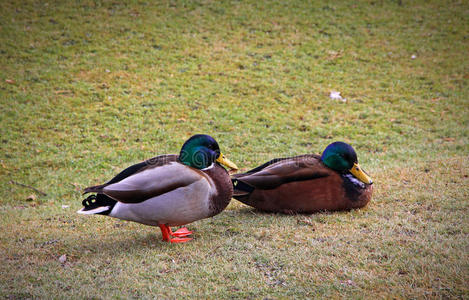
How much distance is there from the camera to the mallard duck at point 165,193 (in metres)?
3.99

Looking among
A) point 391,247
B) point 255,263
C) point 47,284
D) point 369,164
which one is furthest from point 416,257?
point 369,164

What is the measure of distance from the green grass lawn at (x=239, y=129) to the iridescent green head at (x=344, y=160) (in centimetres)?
43

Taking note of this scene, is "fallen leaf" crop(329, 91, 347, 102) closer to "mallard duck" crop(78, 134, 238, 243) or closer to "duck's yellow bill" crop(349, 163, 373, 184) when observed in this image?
"duck's yellow bill" crop(349, 163, 373, 184)

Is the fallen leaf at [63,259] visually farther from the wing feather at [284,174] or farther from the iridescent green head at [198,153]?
the wing feather at [284,174]

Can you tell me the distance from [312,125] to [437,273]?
593cm

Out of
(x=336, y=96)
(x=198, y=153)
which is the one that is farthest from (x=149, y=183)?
(x=336, y=96)

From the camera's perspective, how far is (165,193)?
4.05m

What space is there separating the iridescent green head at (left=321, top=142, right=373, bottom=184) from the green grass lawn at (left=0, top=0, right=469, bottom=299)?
0.43 m

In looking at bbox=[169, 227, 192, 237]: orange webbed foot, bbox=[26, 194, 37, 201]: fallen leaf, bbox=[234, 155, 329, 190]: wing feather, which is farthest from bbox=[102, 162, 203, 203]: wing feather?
bbox=[26, 194, 37, 201]: fallen leaf

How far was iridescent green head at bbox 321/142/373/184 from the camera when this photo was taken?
4875 millimetres

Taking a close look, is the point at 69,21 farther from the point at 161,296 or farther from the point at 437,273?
the point at 437,273

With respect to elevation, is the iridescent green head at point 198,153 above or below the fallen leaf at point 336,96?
above

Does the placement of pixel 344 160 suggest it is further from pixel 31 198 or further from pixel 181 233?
pixel 31 198

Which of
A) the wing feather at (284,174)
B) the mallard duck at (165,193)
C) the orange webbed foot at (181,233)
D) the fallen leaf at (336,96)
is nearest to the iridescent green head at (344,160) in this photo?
the wing feather at (284,174)
